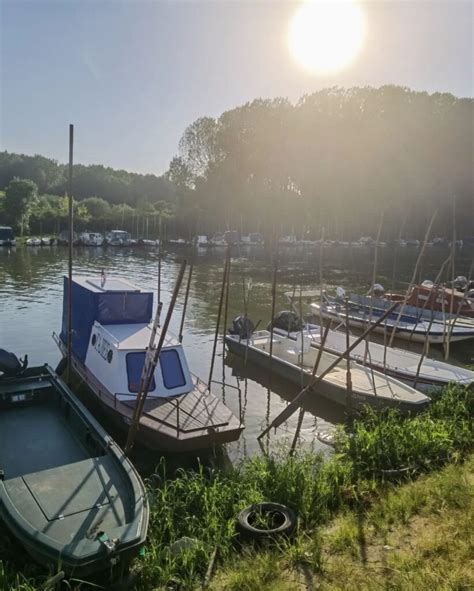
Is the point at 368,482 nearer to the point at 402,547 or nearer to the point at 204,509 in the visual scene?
the point at 402,547

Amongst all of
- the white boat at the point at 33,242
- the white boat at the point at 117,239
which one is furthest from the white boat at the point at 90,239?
the white boat at the point at 33,242

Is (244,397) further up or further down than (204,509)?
further down

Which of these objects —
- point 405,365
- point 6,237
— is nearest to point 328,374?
point 405,365

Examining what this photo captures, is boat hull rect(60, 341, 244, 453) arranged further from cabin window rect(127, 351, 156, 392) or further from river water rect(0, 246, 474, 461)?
river water rect(0, 246, 474, 461)

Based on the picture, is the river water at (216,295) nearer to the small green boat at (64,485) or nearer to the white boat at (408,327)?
the white boat at (408,327)

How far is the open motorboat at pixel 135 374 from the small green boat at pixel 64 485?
60.7 inches

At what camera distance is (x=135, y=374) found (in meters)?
11.9

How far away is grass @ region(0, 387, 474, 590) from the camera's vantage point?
5.78 meters

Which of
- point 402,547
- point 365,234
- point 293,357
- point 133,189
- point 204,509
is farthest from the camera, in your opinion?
point 133,189

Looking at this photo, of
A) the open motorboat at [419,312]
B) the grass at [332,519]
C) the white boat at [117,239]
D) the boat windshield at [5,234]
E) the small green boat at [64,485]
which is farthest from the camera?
the white boat at [117,239]

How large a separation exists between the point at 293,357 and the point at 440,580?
12.2m

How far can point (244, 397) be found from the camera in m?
15.9

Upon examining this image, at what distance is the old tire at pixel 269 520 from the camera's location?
21.5ft

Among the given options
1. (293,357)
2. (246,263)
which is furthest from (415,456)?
(246,263)
